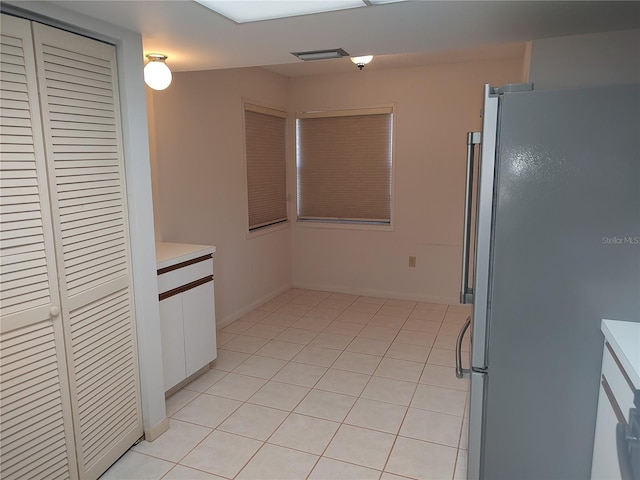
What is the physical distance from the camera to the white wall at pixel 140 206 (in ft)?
6.75

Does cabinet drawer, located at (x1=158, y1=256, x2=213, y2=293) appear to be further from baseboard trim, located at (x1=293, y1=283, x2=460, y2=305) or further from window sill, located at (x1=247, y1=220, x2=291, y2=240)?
baseboard trim, located at (x1=293, y1=283, x2=460, y2=305)

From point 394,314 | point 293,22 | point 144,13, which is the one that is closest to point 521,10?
point 293,22

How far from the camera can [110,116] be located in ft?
6.70

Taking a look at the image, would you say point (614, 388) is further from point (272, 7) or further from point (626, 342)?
point (272, 7)

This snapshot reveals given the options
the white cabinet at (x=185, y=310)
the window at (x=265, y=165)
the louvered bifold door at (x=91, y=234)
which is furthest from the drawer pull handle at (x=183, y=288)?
the window at (x=265, y=165)

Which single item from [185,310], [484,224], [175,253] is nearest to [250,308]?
[185,310]

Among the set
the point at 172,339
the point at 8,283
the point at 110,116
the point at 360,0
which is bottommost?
the point at 172,339

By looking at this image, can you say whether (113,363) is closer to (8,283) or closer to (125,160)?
(8,283)

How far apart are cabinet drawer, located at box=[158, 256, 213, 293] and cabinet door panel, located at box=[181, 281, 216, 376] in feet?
0.27

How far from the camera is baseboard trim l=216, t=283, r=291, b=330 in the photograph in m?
4.04

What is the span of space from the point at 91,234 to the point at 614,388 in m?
2.13

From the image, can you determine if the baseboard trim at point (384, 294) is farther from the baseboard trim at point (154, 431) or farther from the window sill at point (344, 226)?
the baseboard trim at point (154, 431)

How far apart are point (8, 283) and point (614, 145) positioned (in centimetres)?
219

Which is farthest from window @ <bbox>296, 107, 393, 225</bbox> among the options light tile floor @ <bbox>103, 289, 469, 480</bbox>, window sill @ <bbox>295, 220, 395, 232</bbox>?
light tile floor @ <bbox>103, 289, 469, 480</bbox>
